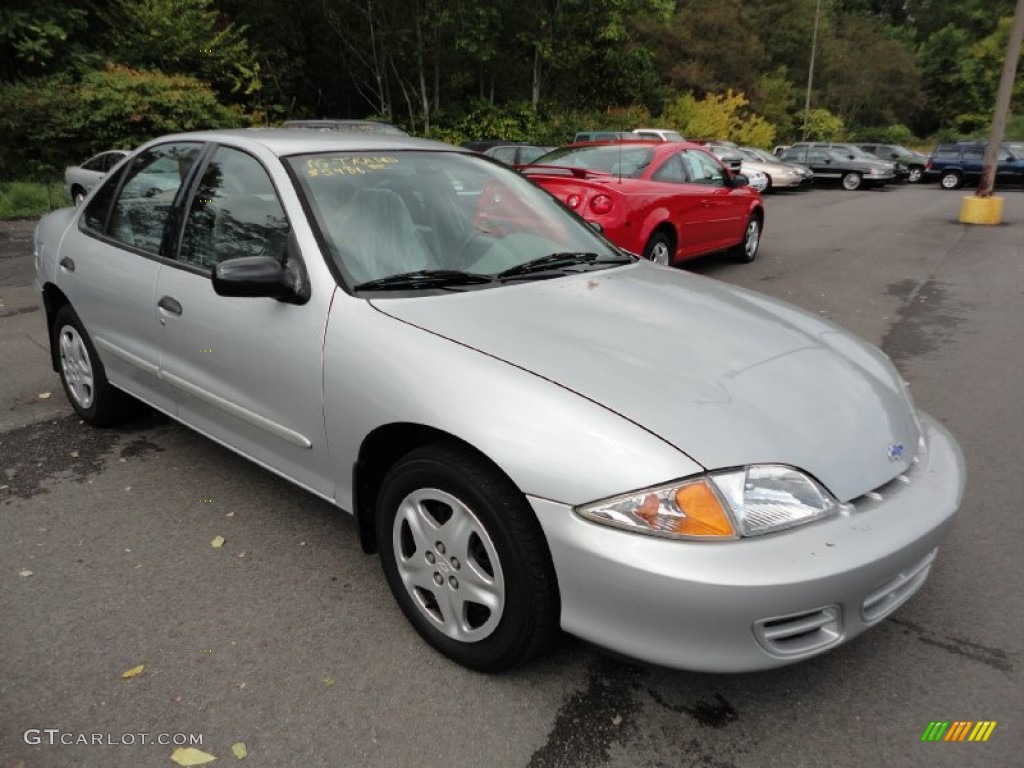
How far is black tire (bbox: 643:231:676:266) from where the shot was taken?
7863 millimetres

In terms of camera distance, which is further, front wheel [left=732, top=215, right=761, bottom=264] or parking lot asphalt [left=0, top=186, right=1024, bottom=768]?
front wheel [left=732, top=215, right=761, bottom=264]

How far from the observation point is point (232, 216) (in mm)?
3215

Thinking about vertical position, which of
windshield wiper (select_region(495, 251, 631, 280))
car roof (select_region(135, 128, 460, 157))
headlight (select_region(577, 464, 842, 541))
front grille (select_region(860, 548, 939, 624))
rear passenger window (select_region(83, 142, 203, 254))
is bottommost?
front grille (select_region(860, 548, 939, 624))

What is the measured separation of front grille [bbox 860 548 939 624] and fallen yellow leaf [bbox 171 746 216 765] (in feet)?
5.91

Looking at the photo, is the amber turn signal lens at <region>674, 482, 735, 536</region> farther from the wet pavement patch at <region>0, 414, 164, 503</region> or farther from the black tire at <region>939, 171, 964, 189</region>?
the black tire at <region>939, 171, 964, 189</region>

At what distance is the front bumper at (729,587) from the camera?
1.91 meters

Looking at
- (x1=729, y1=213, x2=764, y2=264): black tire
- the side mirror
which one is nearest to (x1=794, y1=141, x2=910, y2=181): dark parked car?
(x1=729, y1=213, x2=764, y2=264): black tire

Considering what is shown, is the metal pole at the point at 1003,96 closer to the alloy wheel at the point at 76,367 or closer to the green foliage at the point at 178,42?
the alloy wheel at the point at 76,367

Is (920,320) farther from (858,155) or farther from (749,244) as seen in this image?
(858,155)

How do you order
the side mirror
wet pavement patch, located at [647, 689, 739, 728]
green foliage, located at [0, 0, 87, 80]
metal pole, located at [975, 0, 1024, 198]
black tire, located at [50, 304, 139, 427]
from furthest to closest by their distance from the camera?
green foliage, located at [0, 0, 87, 80] < metal pole, located at [975, 0, 1024, 198] < black tire, located at [50, 304, 139, 427] < the side mirror < wet pavement patch, located at [647, 689, 739, 728]

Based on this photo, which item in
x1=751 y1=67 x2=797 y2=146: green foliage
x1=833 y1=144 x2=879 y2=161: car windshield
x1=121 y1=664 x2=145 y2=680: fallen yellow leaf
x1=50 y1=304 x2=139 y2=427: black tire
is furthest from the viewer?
x1=751 y1=67 x2=797 y2=146: green foliage

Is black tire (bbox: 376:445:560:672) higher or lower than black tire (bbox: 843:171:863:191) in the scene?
higher

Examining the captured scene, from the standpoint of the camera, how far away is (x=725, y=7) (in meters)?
39.4

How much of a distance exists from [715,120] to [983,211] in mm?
22506
